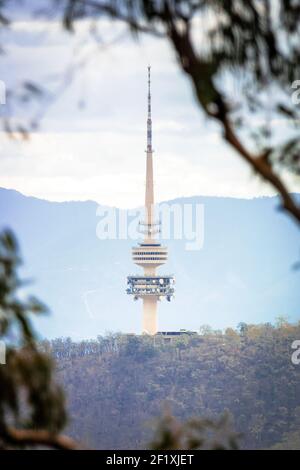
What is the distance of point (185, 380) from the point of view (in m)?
167

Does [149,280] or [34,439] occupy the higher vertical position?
[149,280]

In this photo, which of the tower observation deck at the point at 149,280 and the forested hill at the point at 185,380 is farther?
the tower observation deck at the point at 149,280

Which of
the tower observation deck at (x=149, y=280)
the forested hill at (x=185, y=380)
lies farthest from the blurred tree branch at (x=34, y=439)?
the tower observation deck at (x=149, y=280)

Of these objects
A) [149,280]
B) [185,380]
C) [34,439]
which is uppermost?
[149,280]

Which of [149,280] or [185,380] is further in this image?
[149,280]

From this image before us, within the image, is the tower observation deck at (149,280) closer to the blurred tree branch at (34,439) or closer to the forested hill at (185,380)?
the forested hill at (185,380)

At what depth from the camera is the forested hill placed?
507 feet

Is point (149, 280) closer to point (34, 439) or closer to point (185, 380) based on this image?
point (185, 380)

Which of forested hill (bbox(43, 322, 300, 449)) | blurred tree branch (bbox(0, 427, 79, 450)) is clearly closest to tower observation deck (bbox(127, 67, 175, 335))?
forested hill (bbox(43, 322, 300, 449))

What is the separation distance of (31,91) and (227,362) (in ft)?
491

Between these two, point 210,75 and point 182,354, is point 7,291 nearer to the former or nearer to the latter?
point 210,75

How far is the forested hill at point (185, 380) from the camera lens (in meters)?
154

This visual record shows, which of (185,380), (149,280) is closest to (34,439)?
(185,380)

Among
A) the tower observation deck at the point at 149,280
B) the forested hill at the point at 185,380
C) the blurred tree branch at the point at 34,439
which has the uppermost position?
the tower observation deck at the point at 149,280
